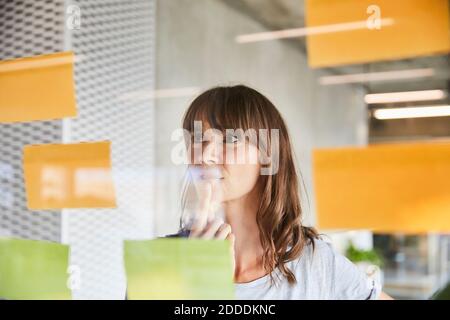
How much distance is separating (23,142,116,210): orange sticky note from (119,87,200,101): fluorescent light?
82mm

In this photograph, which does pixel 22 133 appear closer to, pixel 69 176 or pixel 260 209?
pixel 69 176

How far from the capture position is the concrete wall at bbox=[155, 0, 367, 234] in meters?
0.67

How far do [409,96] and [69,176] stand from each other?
0.44 meters

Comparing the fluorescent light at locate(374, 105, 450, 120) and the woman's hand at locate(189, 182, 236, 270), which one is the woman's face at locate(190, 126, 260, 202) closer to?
the woman's hand at locate(189, 182, 236, 270)

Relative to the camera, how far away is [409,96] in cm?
60

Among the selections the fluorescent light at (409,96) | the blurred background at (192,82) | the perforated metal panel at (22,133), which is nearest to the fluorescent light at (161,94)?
the blurred background at (192,82)

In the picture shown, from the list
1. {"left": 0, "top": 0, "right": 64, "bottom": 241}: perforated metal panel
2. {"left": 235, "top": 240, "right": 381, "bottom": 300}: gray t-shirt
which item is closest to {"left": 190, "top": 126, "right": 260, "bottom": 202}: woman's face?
{"left": 235, "top": 240, "right": 381, "bottom": 300}: gray t-shirt

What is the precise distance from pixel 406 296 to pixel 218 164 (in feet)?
0.88

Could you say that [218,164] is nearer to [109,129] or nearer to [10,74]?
[109,129]

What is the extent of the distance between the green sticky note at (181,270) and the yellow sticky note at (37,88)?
0.24 m

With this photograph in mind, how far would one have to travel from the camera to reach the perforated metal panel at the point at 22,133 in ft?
2.48

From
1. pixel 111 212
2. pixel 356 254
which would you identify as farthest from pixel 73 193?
pixel 356 254

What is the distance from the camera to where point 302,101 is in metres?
0.78

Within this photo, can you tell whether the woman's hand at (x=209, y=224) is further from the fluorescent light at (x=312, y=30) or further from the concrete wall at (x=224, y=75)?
the fluorescent light at (x=312, y=30)
